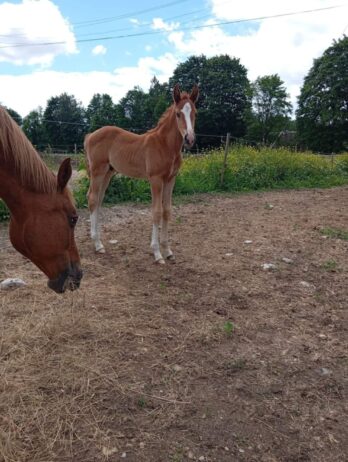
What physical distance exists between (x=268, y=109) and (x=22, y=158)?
50.4 meters

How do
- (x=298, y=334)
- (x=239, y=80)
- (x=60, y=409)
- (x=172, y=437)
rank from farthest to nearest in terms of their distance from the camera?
(x=239, y=80) → (x=298, y=334) → (x=60, y=409) → (x=172, y=437)

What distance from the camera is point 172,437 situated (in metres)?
1.99

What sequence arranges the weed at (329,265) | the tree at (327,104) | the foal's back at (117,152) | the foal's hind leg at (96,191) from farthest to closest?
the tree at (327,104), the foal's hind leg at (96,191), the foal's back at (117,152), the weed at (329,265)

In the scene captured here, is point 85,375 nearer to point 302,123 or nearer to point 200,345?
point 200,345

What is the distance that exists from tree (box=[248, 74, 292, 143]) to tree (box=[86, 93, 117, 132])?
16808mm

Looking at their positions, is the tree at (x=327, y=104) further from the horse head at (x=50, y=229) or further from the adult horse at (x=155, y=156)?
the horse head at (x=50, y=229)

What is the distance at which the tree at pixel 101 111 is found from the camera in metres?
43.4

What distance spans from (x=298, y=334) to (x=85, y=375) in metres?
1.82

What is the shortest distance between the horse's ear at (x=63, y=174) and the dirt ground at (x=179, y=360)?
1270 millimetres

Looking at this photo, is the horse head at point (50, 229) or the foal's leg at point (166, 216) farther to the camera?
the foal's leg at point (166, 216)

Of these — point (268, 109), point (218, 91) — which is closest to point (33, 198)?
point (218, 91)

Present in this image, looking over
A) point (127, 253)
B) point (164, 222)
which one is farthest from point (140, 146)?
point (127, 253)

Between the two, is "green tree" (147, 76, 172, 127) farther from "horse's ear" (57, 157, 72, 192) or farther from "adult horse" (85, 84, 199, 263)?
"horse's ear" (57, 157, 72, 192)

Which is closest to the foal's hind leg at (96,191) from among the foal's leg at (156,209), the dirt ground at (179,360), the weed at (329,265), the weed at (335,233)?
the dirt ground at (179,360)
